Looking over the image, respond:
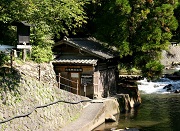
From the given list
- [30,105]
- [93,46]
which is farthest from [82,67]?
[30,105]

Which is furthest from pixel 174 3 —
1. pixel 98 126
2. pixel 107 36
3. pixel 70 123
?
pixel 70 123

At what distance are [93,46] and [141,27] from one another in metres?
4.64

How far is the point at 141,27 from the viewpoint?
29219 millimetres

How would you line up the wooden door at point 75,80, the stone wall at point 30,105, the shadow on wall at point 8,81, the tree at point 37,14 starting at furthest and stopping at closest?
the wooden door at point 75,80, the tree at point 37,14, the shadow on wall at point 8,81, the stone wall at point 30,105

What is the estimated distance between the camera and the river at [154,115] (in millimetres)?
22672

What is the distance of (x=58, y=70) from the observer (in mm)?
27688

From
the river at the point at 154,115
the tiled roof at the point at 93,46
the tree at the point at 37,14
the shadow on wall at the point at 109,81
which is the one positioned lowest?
the river at the point at 154,115

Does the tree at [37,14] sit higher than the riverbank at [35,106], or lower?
higher

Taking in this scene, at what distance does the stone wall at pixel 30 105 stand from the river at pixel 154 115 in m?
3.11

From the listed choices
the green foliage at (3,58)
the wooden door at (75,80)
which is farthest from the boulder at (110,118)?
the green foliage at (3,58)

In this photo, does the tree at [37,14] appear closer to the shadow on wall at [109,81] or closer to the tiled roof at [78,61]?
the tiled roof at [78,61]

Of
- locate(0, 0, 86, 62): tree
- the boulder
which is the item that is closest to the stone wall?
the boulder

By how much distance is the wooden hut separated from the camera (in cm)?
2689

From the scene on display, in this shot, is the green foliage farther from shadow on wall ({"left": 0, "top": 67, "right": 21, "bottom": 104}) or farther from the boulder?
the boulder
